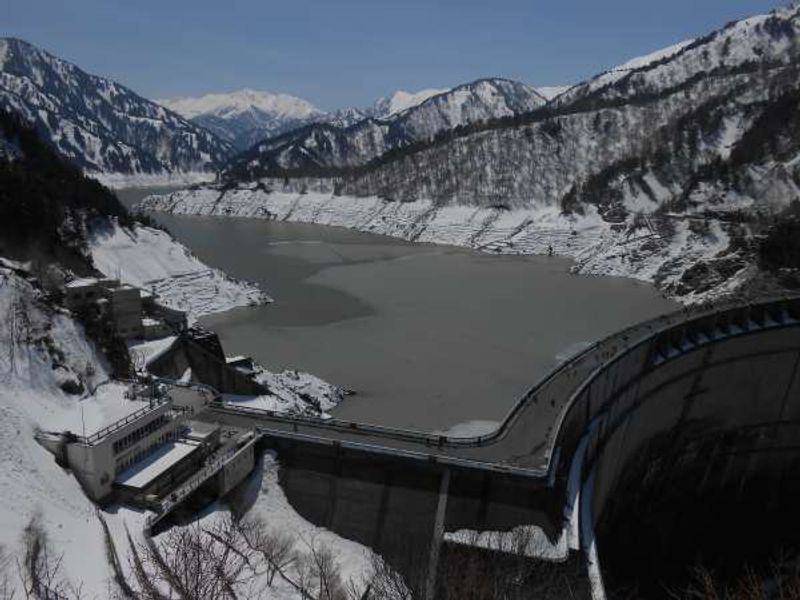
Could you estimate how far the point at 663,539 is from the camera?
24.0 meters

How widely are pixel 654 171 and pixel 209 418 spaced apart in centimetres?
8462

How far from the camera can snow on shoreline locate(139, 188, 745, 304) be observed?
2601 inches

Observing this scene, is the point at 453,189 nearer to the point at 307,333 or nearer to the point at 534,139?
the point at 534,139

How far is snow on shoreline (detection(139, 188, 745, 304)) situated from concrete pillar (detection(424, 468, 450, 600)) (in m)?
39.9

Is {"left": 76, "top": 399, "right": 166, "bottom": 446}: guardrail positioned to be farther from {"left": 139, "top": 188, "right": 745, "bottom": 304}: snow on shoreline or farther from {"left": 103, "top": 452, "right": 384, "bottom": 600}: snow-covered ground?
Answer: {"left": 139, "top": 188, "right": 745, "bottom": 304}: snow on shoreline

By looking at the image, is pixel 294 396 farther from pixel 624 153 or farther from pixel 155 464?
pixel 624 153

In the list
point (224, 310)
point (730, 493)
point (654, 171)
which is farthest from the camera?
point (654, 171)

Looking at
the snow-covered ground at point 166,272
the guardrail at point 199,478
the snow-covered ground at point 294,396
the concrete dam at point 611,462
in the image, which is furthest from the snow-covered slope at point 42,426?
the snow-covered ground at point 166,272

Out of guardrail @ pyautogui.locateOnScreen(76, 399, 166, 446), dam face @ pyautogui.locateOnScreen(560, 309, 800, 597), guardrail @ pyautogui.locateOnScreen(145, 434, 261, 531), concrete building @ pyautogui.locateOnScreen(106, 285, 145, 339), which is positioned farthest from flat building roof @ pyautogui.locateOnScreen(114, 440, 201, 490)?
concrete building @ pyautogui.locateOnScreen(106, 285, 145, 339)

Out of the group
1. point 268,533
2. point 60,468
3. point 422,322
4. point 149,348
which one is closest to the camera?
point 60,468

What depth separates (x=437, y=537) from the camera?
16656 mm

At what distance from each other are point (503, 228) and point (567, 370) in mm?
72111

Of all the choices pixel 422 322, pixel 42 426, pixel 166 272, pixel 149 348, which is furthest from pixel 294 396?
pixel 166 272

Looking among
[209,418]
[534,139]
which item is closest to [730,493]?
[209,418]
